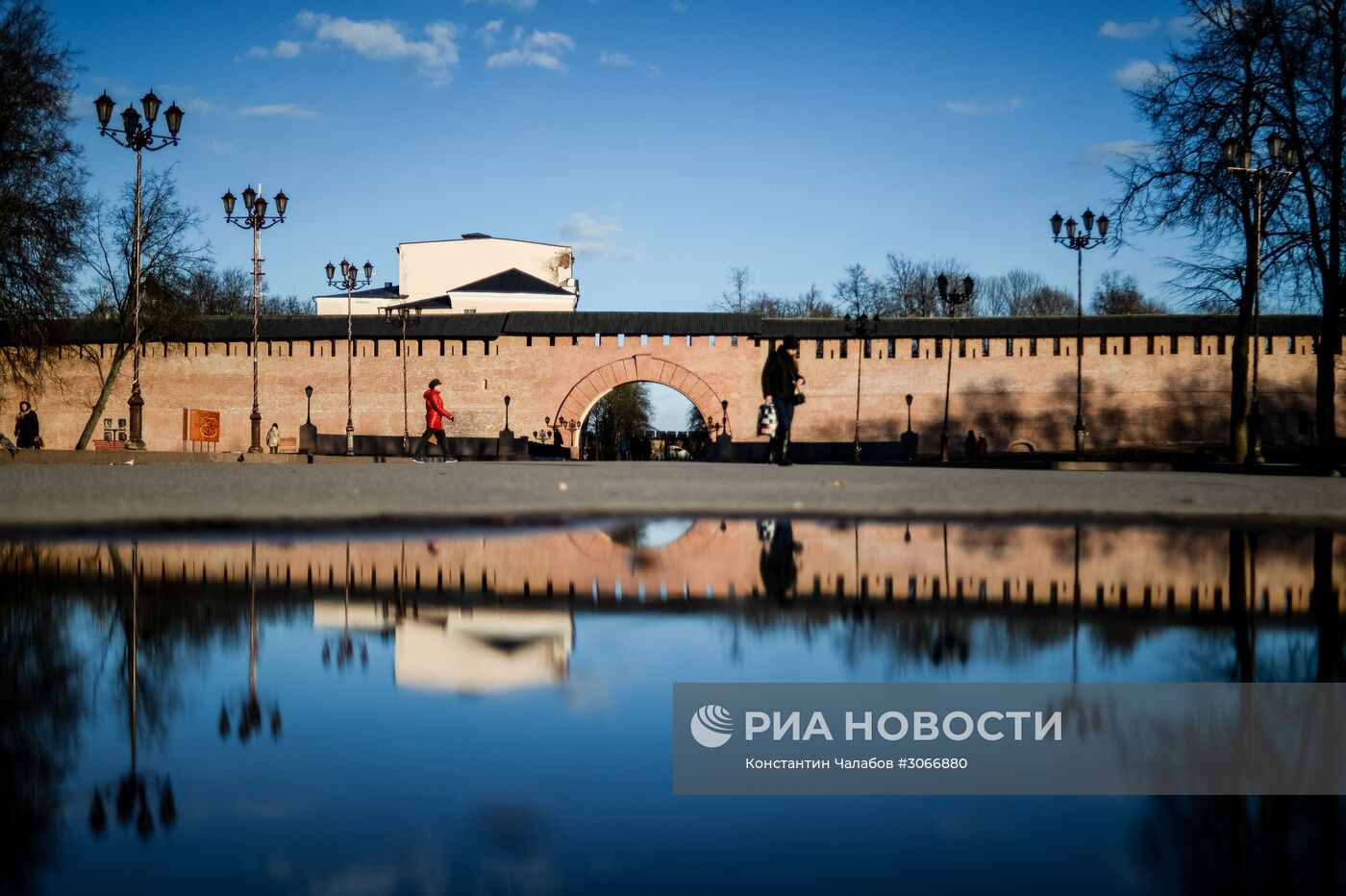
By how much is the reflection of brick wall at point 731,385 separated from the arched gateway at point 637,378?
5cm

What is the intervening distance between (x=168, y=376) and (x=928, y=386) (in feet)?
99.9

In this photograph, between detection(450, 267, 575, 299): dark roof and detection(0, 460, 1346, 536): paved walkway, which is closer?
detection(0, 460, 1346, 536): paved walkway

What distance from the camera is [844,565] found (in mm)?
4316

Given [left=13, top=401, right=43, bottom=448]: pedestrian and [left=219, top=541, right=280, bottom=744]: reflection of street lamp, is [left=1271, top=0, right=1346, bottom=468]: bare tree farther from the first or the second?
[left=13, top=401, right=43, bottom=448]: pedestrian

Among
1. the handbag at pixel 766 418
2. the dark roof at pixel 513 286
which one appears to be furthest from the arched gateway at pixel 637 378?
the handbag at pixel 766 418

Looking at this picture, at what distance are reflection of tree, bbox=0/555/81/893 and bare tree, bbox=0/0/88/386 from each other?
2313 centimetres

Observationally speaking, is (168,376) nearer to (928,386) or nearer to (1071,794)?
(928,386)

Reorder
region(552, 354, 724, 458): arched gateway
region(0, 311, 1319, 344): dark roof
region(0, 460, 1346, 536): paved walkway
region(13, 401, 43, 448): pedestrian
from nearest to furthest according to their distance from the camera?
region(0, 460, 1346, 536): paved walkway → region(13, 401, 43, 448): pedestrian → region(0, 311, 1319, 344): dark roof → region(552, 354, 724, 458): arched gateway

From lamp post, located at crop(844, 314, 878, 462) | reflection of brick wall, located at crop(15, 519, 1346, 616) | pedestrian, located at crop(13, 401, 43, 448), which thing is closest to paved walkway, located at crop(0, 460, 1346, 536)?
reflection of brick wall, located at crop(15, 519, 1346, 616)

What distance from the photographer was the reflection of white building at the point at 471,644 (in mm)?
2270

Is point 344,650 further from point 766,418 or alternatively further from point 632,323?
point 632,323

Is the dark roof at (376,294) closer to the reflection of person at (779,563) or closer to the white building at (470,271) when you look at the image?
the white building at (470,271)

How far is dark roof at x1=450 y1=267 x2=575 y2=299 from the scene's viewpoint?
64.8 meters

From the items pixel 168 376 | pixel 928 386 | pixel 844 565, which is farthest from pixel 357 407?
pixel 844 565
